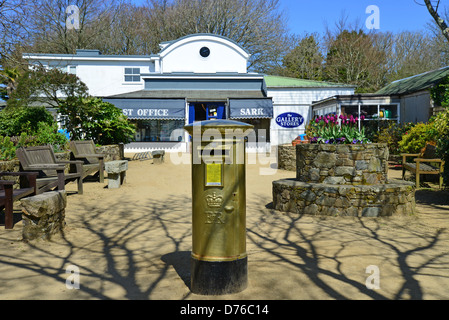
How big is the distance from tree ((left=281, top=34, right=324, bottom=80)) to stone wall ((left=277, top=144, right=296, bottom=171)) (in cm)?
2561

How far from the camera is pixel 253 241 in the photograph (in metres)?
6.00

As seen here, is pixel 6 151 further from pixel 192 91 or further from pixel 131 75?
pixel 131 75

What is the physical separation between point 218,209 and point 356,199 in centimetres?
423

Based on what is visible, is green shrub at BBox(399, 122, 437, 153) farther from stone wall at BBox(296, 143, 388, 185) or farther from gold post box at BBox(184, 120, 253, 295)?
gold post box at BBox(184, 120, 253, 295)

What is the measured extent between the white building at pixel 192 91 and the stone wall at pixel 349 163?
1478cm

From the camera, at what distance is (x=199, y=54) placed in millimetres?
26266

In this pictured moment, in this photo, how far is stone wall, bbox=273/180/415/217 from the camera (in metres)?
7.43

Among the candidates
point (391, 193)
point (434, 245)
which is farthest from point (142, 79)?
point (434, 245)

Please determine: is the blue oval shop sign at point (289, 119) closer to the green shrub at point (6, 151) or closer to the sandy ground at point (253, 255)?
the sandy ground at point (253, 255)

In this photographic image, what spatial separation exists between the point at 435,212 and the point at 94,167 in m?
8.00

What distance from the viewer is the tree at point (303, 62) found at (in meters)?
39.8

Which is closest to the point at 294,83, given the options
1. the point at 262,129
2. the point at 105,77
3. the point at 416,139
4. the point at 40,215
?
the point at 262,129

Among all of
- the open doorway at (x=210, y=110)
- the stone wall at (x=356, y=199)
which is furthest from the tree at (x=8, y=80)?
the stone wall at (x=356, y=199)

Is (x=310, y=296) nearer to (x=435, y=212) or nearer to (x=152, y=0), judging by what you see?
(x=435, y=212)
